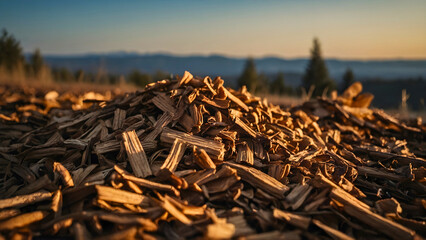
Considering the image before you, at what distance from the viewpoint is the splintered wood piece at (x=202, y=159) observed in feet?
6.96

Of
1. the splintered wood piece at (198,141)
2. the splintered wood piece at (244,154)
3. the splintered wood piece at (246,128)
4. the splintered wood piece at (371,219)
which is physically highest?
the splintered wood piece at (246,128)

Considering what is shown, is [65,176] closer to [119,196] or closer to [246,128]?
[119,196]

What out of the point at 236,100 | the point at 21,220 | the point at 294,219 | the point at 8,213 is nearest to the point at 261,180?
the point at 294,219

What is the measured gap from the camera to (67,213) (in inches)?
74.5

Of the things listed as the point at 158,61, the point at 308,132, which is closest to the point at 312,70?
the point at 308,132

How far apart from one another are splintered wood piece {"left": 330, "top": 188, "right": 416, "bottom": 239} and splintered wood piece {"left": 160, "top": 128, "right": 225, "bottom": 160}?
0.88 meters

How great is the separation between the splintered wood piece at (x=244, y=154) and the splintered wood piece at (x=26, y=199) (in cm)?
142

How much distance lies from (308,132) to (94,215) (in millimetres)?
2529

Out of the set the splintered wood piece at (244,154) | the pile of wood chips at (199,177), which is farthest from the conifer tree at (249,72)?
the splintered wood piece at (244,154)

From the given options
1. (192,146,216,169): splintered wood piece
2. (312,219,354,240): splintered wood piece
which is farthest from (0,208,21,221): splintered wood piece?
(312,219,354,240): splintered wood piece

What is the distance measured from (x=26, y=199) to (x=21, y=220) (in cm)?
23

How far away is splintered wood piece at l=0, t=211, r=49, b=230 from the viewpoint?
166 centimetres

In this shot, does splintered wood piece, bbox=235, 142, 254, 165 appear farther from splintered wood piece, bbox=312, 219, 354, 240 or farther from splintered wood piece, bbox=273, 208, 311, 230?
splintered wood piece, bbox=312, 219, 354, 240

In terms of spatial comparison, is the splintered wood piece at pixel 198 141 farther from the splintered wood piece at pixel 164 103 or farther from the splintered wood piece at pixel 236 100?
the splintered wood piece at pixel 236 100
